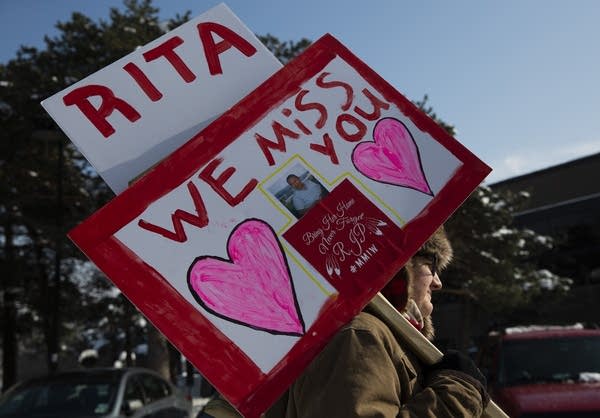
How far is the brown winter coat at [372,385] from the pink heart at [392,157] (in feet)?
1.45

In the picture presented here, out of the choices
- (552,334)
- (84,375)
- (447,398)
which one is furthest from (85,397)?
(447,398)

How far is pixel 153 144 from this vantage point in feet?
6.60

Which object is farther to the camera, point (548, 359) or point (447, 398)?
point (548, 359)

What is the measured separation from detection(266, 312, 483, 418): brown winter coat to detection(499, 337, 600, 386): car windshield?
16.4ft

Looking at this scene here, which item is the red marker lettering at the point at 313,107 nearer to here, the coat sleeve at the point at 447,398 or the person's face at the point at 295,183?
the person's face at the point at 295,183

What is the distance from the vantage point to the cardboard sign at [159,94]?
1976 millimetres

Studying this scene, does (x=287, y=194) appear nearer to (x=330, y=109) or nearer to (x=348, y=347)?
(x=330, y=109)

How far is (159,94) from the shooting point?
2.07 m

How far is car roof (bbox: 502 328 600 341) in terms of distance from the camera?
6.89 metres

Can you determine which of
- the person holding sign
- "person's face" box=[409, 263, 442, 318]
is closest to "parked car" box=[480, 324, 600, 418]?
"person's face" box=[409, 263, 442, 318]

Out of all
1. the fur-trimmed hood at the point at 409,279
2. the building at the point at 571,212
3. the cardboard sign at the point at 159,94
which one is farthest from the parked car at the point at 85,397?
the building at the point at 571,212

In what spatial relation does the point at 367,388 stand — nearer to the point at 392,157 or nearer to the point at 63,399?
the point at 392,157

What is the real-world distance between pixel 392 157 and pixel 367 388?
0.76 metres

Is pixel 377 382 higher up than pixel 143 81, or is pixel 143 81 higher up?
pixel 143 81
